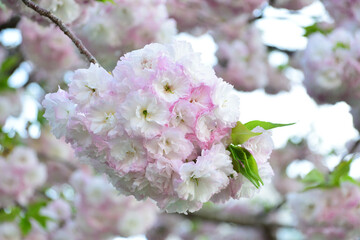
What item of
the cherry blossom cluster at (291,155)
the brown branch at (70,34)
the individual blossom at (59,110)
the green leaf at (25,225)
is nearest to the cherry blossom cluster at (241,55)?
the green leaf at (25,225)

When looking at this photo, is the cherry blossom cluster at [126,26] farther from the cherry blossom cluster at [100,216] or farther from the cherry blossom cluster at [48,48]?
the cherry blossom cluster at [100,216]

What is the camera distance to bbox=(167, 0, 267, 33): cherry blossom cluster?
266cm

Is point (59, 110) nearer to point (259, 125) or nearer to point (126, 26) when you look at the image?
point (259, 125)

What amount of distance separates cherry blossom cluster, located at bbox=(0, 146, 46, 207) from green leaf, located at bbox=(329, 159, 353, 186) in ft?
5.33

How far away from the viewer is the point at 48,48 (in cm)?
270

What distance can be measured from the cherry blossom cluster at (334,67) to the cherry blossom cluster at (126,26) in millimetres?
676

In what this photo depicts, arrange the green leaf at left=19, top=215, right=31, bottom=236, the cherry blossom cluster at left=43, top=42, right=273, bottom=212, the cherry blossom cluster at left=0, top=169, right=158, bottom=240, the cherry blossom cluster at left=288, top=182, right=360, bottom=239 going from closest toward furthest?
1. the cherry blossom cluster at left=43, top=42, right=273, bottom=212
2. the cherry blossom cluster at left=288, top=182, right=360, bottom=239
3. the green leaf at left=19, top=215, right=31, bottom=236
4. the cherry blossom cluster at left=0, top=169, right=158, bottom=240

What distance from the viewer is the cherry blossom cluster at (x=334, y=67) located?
2.31m

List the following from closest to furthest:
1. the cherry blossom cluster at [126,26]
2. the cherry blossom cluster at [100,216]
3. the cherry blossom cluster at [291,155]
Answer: the cherry blossom cluster at [126,26], the cherry blossom cluster at [100,216], the cherry blossom cluster at [291,155]

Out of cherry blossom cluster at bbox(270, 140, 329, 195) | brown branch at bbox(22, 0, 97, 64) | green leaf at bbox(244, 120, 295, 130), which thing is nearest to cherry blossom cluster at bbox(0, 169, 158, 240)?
brown branch at bbox(22, 0, 97, 64)

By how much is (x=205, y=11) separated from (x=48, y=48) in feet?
2.86

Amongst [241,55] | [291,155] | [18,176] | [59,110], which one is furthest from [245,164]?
[291,155]

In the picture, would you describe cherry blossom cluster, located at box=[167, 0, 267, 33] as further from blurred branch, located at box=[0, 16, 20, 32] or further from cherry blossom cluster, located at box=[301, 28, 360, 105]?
blurred branch, located at box=[0, 16, 20, 32]

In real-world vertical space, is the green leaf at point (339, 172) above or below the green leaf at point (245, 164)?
below
